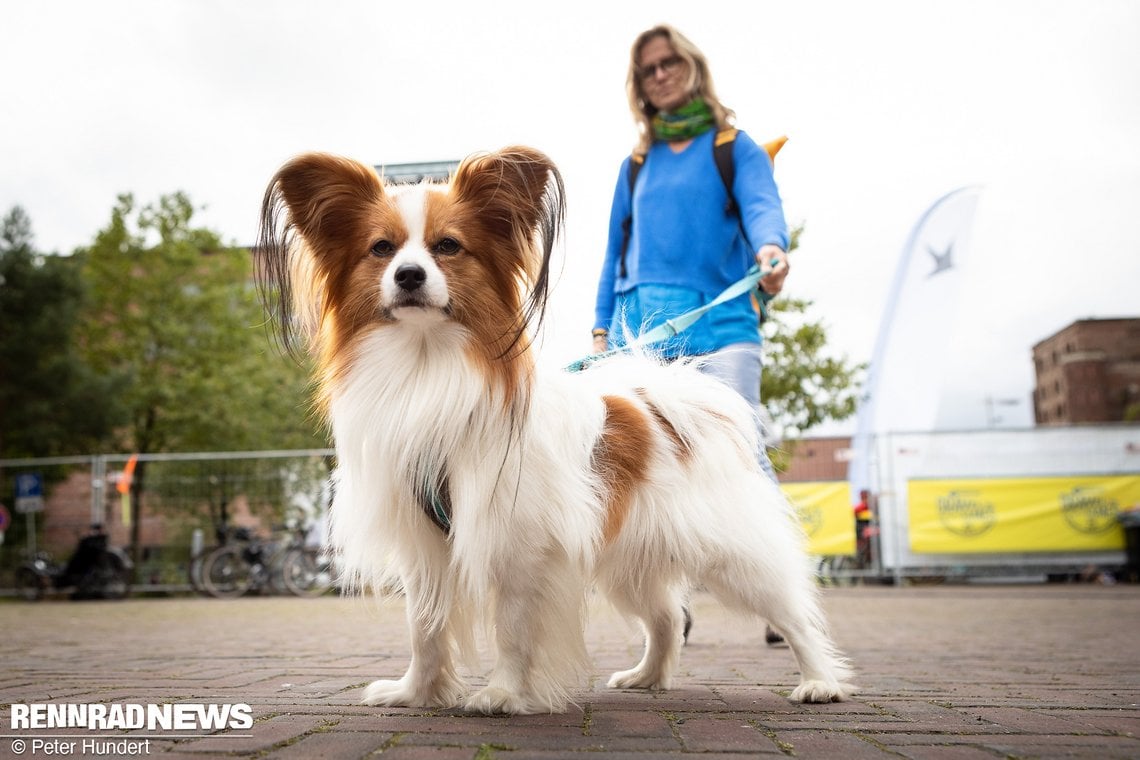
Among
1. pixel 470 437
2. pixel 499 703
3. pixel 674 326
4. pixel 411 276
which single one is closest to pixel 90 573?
pixel 674 326

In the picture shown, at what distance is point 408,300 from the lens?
2.87 m

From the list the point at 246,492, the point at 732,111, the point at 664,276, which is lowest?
the point at 246,492

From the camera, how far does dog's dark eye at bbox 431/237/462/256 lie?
2.99 m

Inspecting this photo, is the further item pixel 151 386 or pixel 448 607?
pixel 151 386

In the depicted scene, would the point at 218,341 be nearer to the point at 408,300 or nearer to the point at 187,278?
the point at 187,278

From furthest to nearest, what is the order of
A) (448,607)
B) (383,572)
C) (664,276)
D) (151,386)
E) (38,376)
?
(151,386)
(38,376)
(664,276)
(383,572)
(448,607)

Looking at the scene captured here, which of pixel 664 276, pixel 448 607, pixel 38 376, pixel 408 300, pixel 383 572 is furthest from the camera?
pixel 38 376

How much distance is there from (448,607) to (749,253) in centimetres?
242

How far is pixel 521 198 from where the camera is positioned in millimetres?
3127

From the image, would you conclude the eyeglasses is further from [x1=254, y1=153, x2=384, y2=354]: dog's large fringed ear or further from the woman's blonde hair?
[x1=254, y1=153, x2=384, y2=354]: dog's large fringed ear

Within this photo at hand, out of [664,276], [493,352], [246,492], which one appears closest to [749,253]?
[664,276]

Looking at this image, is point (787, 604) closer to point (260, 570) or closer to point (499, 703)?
point (499, 703)

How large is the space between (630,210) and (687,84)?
26.6 inches

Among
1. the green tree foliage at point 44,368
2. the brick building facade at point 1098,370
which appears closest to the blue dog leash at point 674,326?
the green tree foliage at point 44,368
